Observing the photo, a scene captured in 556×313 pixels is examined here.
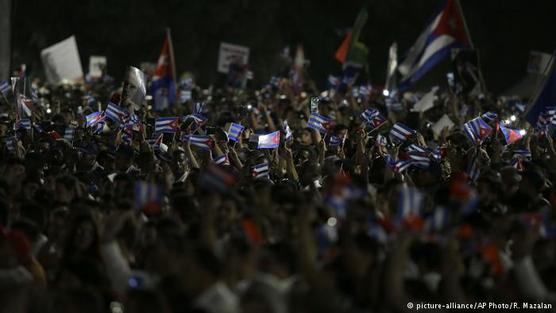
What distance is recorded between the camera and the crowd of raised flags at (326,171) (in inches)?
275

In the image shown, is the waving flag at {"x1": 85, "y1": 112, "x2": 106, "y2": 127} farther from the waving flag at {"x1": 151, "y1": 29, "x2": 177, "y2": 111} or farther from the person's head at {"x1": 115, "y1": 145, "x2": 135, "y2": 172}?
the waving flag at {"x1": 151, "y1": 29, "x2": 177, "y2": 111}

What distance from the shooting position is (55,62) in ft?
87.5

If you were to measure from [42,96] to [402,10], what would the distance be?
23595mm

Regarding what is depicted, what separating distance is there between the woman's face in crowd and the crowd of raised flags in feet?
1.03

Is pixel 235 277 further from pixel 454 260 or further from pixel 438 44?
pixel 438 44

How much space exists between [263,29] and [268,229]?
126 feet

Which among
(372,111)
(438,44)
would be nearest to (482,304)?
(372,111)

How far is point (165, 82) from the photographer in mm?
→ 22250

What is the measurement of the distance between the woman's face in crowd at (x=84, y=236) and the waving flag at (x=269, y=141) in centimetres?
565

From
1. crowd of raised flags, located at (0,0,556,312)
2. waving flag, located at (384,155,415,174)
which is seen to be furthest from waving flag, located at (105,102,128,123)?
waving flag, located at (384,155,415,174)

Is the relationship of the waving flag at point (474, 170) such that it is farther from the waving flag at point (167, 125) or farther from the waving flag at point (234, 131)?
the waving flag at point (167, 125)

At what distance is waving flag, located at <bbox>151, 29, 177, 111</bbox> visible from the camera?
72.9 ft

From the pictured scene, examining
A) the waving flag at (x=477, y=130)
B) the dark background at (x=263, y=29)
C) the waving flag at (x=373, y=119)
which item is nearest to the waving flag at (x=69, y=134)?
the waving flag at (x=373, y=119)

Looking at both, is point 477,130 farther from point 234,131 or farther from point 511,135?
point 234,131
